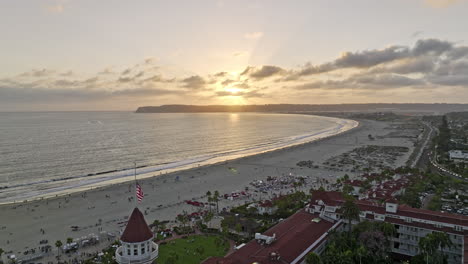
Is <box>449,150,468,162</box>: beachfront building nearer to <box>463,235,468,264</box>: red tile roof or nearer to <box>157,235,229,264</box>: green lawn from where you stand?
<box>463,235,468,264</box>: red tile roof

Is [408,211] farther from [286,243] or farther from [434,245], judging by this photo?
[286,243]

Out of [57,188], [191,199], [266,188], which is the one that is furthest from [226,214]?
[57,188]

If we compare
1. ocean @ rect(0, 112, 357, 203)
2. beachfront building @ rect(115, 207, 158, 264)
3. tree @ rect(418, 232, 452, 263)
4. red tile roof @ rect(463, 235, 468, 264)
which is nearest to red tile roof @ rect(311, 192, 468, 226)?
red tile roof @ rect(463, 235, 468, 264)

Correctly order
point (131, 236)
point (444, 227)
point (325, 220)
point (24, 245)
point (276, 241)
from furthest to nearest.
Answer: point (24, 245) → point (325, 220) → point (444, 227) → point (276, 241) → point (131, 236)

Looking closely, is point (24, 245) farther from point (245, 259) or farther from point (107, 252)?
point (245, 259)

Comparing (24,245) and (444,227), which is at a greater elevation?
(444,227)

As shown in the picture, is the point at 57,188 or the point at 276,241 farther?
the point at 57,188
